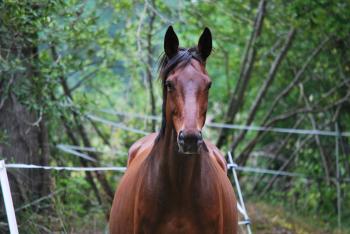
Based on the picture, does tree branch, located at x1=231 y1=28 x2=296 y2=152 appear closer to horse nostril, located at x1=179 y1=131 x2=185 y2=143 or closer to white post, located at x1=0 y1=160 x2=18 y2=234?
white post, located at x1=0 y1=160 x2=18 y2=234

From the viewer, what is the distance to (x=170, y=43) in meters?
4.42

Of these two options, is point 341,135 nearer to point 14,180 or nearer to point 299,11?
point 299,11

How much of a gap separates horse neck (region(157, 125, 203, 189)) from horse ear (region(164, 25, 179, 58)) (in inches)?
17.4

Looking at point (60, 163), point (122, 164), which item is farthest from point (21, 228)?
point (122, 164)

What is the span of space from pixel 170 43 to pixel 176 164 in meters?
0.71

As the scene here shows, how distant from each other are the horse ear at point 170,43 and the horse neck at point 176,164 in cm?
44

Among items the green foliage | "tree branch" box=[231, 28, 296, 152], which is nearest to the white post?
the green foliage

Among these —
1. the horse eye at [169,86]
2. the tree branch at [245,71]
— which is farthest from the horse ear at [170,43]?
the tree branch at [245,71]

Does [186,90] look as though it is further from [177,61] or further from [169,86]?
[177,61]

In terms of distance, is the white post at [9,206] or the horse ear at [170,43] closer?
the horse ear at [170,43]

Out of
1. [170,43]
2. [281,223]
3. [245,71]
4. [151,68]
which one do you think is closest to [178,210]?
[170,43]

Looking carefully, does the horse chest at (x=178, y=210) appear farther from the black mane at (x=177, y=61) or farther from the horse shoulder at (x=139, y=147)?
the horse shoulder at (x=139, y=147)

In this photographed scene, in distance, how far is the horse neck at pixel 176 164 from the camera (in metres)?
4.38

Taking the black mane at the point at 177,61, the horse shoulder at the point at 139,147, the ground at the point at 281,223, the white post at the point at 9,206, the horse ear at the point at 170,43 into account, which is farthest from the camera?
the ground at the point at 281,223
